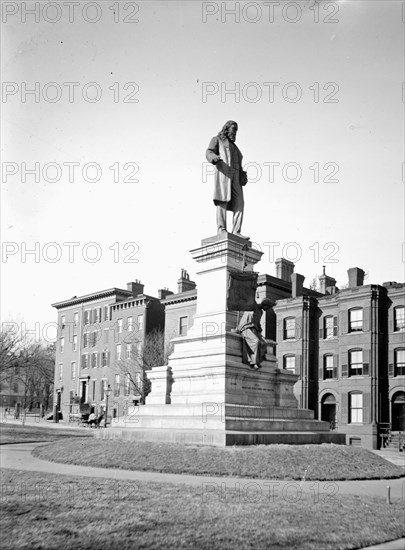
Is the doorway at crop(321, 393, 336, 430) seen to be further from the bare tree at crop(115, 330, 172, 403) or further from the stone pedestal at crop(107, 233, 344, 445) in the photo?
the stone pedestal at crop(107, 233, 344, 445)

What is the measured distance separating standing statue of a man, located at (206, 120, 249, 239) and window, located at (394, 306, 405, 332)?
2593cm

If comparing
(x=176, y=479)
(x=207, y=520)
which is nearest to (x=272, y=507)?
(x=207, y=520)

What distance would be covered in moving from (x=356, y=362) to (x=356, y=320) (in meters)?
3.16

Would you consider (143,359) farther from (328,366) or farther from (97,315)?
(328,366)

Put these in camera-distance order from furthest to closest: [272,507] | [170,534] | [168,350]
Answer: [168,350]
[272,507]
[170,534]

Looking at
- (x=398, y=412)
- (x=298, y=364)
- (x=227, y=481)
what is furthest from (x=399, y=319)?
(x=227, y=481)

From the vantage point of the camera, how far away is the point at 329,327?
49.8m

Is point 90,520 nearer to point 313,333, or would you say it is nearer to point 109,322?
point 313,333

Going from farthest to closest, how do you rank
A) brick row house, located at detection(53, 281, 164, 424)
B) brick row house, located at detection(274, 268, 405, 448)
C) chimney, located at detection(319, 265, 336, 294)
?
brick row house, located at detection(53, 281, 164, 424)
chimney, located at detection(319, 265, 336, 294)
brick row house, located at detection(274, 268, 405, 448)

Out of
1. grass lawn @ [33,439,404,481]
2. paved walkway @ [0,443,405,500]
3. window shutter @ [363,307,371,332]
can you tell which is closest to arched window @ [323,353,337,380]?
window shutter @ [363,307,371,332]

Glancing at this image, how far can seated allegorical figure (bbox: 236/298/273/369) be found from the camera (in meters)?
20.0

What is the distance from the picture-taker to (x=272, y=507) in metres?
9.20

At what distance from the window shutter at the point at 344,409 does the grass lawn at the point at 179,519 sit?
36623 mm

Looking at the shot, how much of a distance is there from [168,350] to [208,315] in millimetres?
37277
